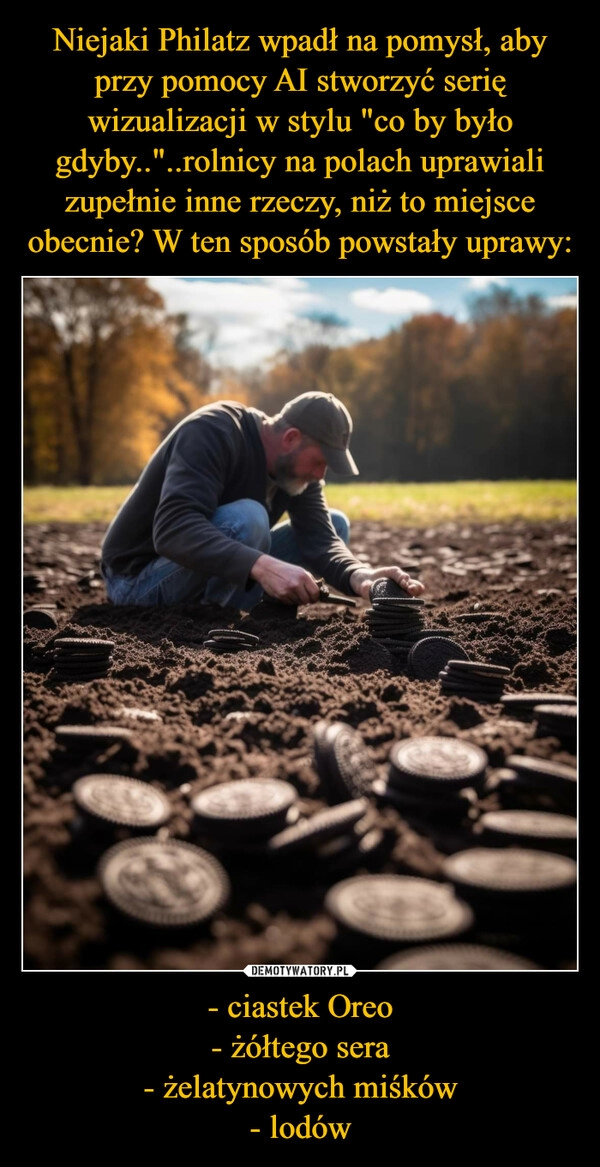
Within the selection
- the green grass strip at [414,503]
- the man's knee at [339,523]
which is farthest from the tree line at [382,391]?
the man's knee at [339,523]

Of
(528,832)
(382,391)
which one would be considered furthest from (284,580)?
(382,391)

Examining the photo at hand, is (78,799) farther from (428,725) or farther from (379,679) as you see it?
(379,679)

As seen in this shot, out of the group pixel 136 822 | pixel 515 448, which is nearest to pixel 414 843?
pixel 136 822

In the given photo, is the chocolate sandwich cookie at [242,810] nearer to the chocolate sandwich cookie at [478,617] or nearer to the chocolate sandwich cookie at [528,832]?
the chocolate sandwich cookie at [528,832]

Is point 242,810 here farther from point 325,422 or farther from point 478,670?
point 325,422

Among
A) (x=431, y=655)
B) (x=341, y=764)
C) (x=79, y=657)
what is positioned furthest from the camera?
(x=431, y=655)

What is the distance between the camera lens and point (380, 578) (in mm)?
5031

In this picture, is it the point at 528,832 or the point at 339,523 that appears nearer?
the point at 528,832

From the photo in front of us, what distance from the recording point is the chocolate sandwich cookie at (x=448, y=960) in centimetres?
200

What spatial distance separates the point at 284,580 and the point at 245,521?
0.58 metres

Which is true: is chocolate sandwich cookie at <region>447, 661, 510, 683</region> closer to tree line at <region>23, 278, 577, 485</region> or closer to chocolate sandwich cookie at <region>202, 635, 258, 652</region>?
chocolate sandwich cookie at <region>202, 635, 258, 652</region>

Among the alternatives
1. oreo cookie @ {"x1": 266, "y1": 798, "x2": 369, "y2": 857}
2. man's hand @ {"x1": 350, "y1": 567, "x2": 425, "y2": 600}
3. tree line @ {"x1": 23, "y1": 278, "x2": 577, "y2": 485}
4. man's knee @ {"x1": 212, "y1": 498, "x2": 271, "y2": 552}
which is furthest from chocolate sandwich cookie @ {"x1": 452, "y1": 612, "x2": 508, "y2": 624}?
tree line @ {"x1": 23, "y1": 278, "x2": 577, "y2": 485}

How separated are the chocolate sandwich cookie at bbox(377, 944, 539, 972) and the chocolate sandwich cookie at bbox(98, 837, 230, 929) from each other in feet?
1.59

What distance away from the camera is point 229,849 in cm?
238
